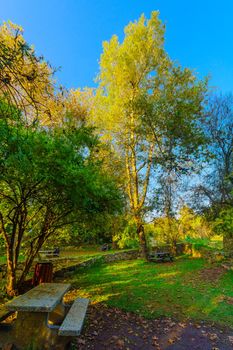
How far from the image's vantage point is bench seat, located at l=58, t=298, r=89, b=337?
3094 mm

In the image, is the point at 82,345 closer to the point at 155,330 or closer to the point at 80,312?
the point at 80,312

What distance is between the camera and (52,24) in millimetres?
5016

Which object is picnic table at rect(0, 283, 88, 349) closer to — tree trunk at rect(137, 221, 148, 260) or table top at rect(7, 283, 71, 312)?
table top at rect(7, 283, 71, 312)

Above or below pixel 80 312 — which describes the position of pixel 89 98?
above

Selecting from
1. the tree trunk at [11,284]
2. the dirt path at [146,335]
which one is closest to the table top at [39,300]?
the dirt path at [146,335]

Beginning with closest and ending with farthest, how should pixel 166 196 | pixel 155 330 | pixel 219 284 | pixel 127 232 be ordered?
pixel 155 330 < pixel 219 284 < pixel 166 196 < pixel 127 232

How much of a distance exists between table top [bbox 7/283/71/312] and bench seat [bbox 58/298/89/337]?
286 millimetres

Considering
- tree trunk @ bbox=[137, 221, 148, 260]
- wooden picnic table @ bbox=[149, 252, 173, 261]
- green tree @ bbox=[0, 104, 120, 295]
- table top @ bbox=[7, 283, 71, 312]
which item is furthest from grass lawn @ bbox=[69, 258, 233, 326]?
tree trunk @ bbox=[137, 221, 148, 260]

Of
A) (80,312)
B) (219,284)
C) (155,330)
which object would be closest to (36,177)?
(80,312)

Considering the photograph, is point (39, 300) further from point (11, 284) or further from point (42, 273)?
point (42, 273)

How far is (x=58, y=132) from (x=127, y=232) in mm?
11518

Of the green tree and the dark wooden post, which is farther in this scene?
the dark wooden post

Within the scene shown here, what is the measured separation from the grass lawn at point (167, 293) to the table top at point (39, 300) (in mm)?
2079

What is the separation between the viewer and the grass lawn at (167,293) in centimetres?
545
